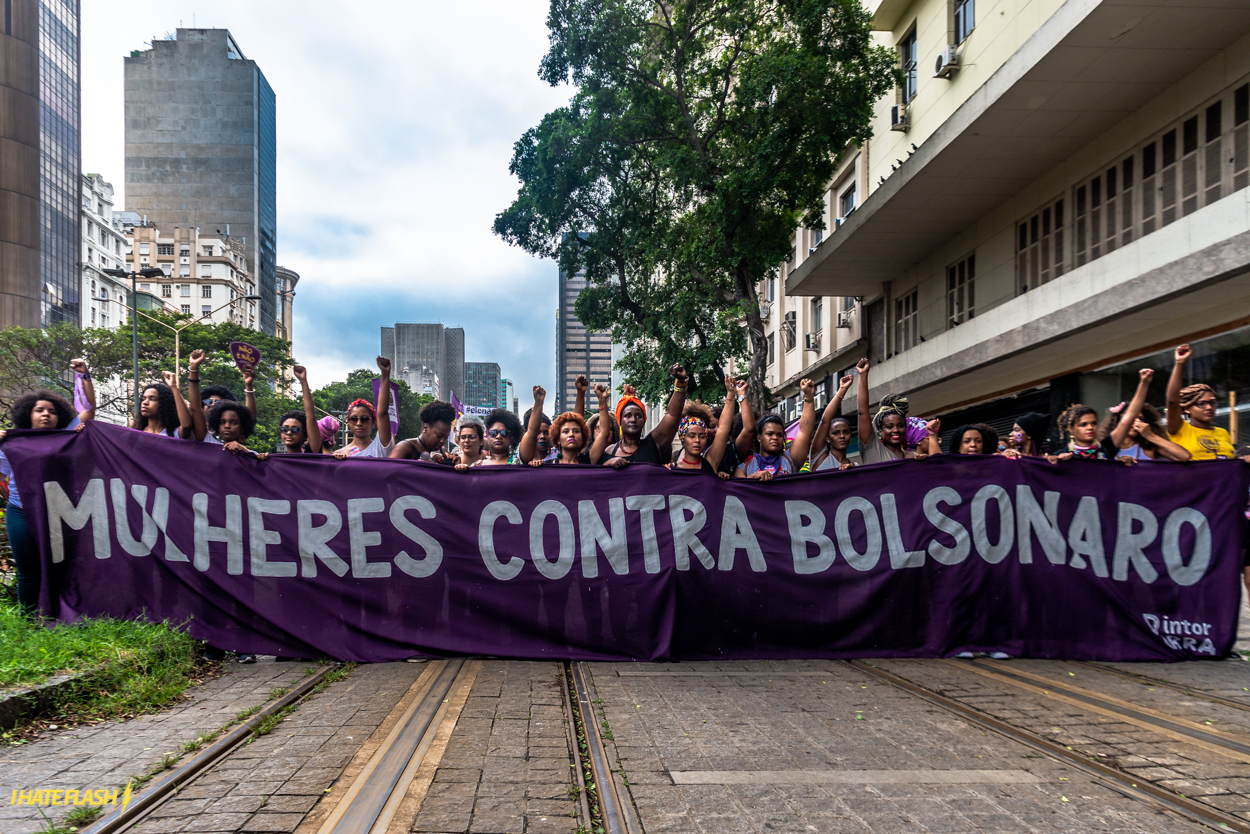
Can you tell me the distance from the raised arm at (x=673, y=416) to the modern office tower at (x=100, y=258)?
95.3 meters

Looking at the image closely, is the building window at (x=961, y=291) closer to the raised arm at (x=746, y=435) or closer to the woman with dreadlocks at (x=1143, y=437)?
the woman with dreadlocks at (x=1143, y=437)

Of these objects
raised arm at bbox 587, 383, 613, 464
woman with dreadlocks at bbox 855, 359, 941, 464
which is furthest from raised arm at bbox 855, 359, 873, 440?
raised arm at bbox 587, 383, 613, 464

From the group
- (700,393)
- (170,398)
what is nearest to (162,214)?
(700,393)

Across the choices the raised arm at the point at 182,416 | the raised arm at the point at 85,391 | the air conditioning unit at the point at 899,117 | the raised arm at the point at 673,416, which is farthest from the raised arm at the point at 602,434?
the air conditioning unit at the point at 899,117

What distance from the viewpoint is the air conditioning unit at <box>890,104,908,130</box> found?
21.8 m

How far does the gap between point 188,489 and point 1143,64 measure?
13617 mm

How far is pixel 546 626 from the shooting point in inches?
257

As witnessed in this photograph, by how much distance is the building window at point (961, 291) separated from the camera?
19422mm

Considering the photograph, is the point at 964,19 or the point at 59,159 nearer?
the point at 964,19

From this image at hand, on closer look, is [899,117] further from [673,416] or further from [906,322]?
[673,416]

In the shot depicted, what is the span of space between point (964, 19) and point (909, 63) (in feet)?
10.5

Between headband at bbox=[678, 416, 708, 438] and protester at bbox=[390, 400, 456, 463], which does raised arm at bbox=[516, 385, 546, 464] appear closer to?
protester at bbox=[390, 400, 456, 463]

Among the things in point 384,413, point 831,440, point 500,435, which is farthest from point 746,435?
point 384,413

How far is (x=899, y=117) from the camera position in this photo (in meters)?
22.0
